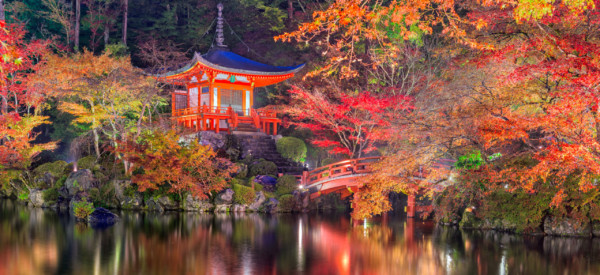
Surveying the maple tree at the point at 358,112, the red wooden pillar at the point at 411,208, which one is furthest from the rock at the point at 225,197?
the red wooden pillar at the point at 411,208

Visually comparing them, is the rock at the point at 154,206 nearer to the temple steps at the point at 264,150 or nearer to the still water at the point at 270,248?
the still water at the point at 270,248

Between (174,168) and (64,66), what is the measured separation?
622 centimetres

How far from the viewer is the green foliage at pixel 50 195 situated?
2017 cm

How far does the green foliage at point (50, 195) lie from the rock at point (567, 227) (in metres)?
17.0

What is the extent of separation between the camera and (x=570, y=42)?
1008 centimetres

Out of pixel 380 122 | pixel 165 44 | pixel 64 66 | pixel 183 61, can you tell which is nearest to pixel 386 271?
pixel 380 122

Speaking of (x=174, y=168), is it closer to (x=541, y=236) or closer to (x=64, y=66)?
(x=64, y=66)

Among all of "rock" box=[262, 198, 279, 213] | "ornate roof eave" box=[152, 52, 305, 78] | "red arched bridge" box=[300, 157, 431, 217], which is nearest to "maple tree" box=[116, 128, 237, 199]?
"rock" box=[262, 198, 279, 213]

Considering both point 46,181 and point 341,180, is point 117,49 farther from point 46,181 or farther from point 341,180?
point 341,180

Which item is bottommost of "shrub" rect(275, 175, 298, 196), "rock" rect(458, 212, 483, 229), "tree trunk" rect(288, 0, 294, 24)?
"rock" rect(458, 212, 483, 229)

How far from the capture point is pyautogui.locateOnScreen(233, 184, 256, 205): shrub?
60.0 feet

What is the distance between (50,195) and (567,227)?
17.7 m

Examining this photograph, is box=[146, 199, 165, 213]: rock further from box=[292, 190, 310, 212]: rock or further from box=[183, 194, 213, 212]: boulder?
box=[292, 190, 310, 212]: rock

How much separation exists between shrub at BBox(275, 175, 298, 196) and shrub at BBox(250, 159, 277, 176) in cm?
170
